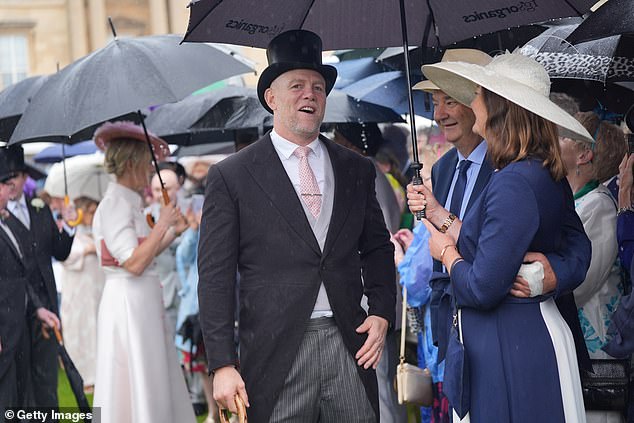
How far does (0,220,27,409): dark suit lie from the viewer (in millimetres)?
7535

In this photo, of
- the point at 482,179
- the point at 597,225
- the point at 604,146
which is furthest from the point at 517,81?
the point at 604,146

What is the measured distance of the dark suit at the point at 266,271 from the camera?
431 cm

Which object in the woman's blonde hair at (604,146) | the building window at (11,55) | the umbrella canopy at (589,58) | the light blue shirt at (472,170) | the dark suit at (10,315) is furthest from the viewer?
the building window at (11,55)

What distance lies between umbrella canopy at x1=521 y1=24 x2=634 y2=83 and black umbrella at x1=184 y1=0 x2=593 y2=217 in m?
0.39

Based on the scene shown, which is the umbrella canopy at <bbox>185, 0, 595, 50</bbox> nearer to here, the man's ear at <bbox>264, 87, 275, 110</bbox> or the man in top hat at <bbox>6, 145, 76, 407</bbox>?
the man's ear at <bbox>264, 87, 275, 110</bbox>

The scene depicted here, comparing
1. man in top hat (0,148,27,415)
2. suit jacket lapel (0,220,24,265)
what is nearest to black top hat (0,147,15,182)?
man in top hat (0,148,27,415)

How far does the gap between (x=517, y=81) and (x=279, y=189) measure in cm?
105

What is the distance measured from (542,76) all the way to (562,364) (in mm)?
1135

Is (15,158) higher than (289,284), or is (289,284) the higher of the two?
(15,158)

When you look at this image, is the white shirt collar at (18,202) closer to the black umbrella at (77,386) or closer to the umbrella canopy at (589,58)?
the black umbrella at (77,386)

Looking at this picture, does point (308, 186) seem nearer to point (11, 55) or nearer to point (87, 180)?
point (87, 180)

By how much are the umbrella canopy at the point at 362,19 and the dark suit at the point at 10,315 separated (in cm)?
323

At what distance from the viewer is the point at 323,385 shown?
14.2 ft

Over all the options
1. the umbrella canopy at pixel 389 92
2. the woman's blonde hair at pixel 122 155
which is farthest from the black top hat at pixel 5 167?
the umbrella canopy at pixel 389 92
